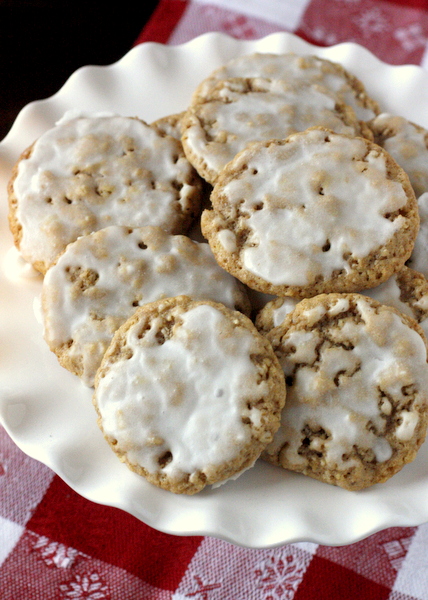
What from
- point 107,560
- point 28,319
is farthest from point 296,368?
point 107,560

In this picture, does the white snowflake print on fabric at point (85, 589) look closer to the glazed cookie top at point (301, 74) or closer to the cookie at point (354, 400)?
the cookie at point (354, 400)

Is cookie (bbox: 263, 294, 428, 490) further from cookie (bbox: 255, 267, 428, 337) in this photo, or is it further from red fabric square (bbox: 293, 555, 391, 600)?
red fabric square (bbox: 293, 555, 391, 600)

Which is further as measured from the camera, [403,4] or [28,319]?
[403,4]

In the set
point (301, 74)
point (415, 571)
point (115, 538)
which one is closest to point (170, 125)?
point (301, 74)

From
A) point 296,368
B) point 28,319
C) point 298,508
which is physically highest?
point 296,368

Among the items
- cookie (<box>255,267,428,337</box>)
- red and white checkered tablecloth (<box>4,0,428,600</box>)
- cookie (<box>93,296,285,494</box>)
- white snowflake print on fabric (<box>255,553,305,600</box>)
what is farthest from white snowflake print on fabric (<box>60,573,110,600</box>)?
cookie (<box>255,267,428,337</box>)

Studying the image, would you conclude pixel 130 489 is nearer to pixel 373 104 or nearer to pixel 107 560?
pixel 107 560
